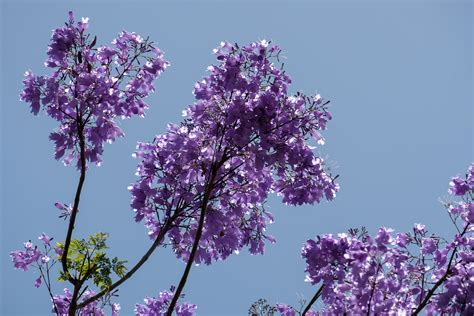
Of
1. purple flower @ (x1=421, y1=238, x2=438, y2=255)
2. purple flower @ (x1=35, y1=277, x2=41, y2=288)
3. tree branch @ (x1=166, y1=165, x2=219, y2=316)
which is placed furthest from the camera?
purple flower @ (x1=35, y1=277, x2=41, y2=288)

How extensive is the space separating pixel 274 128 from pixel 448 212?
2.73 metres

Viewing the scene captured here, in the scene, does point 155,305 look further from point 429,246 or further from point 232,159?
point 429,246

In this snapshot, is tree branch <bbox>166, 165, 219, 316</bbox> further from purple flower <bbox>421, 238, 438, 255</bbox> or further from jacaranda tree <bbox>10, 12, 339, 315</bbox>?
purple flower <bbox>421, 238, 438, 255</bbox>

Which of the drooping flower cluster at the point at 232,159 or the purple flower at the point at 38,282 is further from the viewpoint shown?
the purple flower at the point at 38,282

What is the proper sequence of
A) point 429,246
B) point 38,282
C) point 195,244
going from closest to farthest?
1. point 195,244
2. point 429,246
3. point 38,282

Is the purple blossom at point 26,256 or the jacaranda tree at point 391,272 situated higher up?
the purple blossom at point 26,256

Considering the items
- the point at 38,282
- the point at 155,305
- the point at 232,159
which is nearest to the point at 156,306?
the point at 155,305

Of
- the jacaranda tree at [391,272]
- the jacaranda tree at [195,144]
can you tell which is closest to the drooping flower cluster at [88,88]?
the jacaranda tree at [195,144]

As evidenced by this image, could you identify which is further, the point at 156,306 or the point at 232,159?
the point at 156,306

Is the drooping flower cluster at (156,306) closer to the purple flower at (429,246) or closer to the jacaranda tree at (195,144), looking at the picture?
the jacaranda tree at (195,144)

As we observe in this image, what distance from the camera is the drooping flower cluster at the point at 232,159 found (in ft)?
24.5

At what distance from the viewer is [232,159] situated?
7973 mm

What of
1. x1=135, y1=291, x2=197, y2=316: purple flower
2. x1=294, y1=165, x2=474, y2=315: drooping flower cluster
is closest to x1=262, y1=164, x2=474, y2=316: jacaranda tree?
x1=294, y1=165, x2=474, y2=315: drooping flower cluster

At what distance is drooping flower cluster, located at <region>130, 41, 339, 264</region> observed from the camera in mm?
7477
